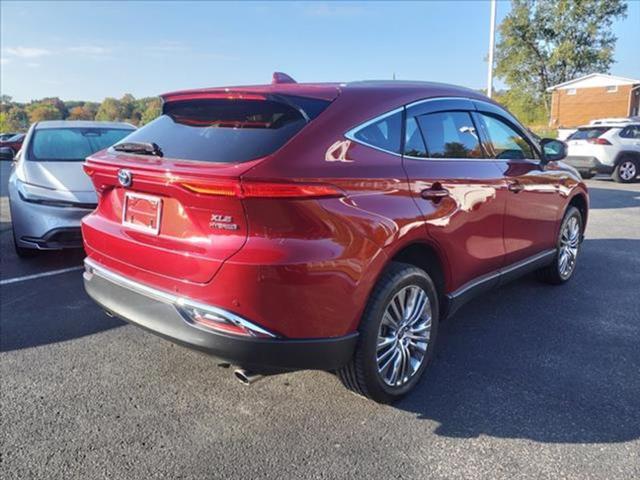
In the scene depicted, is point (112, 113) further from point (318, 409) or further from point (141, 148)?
point (318, 409)

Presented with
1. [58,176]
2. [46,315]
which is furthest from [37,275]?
[46,315]

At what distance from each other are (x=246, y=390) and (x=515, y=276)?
2.32 m

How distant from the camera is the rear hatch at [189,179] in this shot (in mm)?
2336

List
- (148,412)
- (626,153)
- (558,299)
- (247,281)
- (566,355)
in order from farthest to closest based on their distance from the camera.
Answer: (626,153)
(558,299)
(566,355)
(148,412)
(247,281)

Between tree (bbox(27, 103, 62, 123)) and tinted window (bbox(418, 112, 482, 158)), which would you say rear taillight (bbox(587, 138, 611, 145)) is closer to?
tinted window (bbox(418, 112, 482, 158))

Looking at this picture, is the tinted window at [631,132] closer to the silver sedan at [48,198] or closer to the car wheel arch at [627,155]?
the car wheel arch at [627,155]

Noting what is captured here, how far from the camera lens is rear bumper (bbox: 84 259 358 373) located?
2346 millimetres

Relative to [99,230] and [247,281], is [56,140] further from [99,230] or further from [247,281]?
[247,281]

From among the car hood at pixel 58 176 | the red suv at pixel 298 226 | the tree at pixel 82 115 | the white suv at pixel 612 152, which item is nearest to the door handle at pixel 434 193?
the red suv at pixel 298 226

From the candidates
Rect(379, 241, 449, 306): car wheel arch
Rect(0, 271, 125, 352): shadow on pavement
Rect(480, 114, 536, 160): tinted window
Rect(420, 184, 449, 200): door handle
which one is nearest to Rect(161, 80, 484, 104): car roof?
Rect(420, 184, 449, 200): door handle

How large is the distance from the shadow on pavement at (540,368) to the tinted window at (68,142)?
15.7ft

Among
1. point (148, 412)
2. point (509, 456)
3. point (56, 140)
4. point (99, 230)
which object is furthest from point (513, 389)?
point (56, 140)

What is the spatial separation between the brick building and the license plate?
42793 millimetres

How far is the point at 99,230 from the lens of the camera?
118 inches
